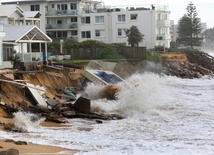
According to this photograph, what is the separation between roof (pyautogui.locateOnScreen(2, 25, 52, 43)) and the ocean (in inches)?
548

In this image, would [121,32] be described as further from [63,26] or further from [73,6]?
[63,26]

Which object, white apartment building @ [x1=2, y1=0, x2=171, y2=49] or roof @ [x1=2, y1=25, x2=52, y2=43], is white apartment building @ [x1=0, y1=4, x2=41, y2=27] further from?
roof @ [x1=2, y1=25, x2=52, y2=43]

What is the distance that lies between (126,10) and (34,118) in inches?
2134

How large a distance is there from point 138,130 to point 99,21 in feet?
183

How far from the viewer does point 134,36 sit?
7025 cm

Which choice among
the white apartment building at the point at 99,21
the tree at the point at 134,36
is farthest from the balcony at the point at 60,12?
the tree at the point at 134,36

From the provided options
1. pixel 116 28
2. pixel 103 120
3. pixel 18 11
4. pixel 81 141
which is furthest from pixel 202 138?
pixel 116 28

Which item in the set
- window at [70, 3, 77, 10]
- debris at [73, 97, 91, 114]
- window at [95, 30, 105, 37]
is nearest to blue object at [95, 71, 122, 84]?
debris at [73, 97, 91, 114]

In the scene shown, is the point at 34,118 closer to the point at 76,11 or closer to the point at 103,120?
the point at 103,120

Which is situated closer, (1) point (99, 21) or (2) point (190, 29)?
(1) point (99, 21)

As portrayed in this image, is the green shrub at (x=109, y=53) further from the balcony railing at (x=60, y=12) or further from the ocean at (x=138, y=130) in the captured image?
the ocean at (x=138, y=130)

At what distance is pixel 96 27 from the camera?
256 ft

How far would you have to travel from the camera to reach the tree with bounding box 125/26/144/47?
7025cm

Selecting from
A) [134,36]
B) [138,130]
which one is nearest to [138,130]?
[138,130]
